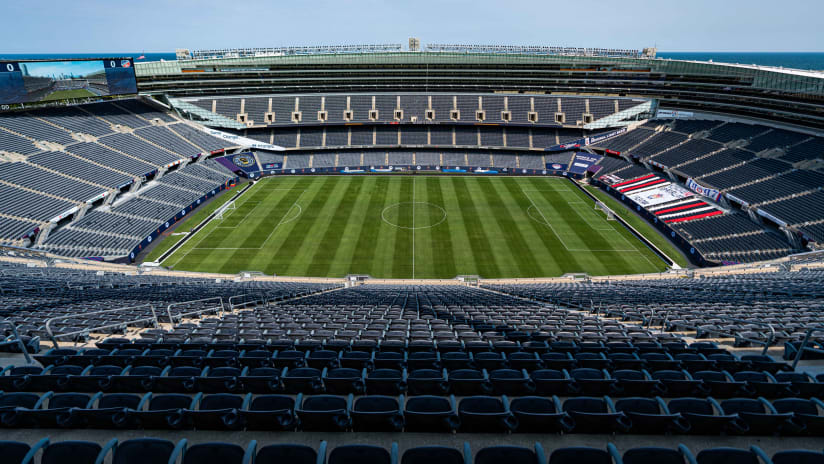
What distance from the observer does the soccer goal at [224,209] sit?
4709 centimetres

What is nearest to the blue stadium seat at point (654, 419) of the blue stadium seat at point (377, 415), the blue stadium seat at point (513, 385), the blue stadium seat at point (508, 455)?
the blue stadium seat at point (513, 385)

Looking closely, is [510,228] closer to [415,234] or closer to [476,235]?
[476,235]

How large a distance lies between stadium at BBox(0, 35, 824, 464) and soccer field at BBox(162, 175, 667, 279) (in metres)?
0.36

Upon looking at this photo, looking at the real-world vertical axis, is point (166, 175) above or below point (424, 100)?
below

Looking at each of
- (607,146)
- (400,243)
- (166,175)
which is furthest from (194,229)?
(607,146)

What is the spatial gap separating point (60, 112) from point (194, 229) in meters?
32.0

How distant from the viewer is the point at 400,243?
40.4 meters

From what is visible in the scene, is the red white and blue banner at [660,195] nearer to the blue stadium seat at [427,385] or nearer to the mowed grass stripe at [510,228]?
the mowed grass stripe at [510,228]

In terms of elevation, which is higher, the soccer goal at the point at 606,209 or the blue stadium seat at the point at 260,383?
the blue stadium seat at the point at 260,383

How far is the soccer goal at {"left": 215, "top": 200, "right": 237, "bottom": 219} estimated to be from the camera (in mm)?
47094

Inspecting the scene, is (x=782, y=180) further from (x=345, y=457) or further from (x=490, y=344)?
(x=345, y=457)

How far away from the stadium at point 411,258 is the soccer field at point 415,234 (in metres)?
0.36

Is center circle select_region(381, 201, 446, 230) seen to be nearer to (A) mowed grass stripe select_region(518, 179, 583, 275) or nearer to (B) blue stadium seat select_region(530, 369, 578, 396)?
(A) mowed grass stripe select_region(518, 179, 583, 275)

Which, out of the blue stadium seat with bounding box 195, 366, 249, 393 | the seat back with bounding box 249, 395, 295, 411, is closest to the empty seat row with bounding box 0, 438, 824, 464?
the seat back with bounding box 249, 395, 295, 411
